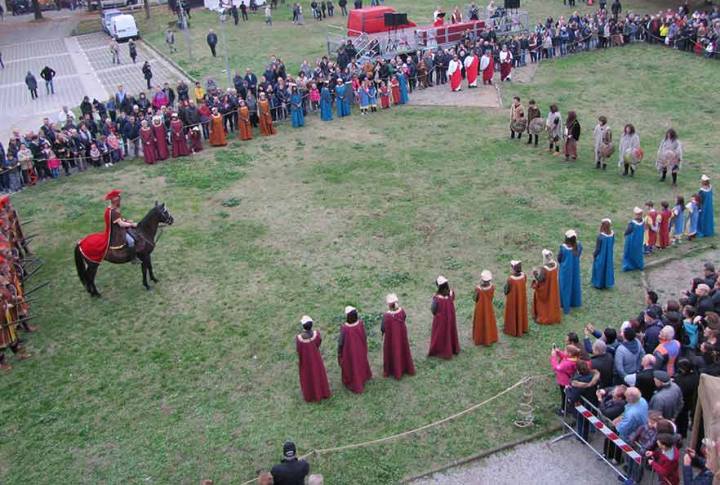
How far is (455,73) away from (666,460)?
67.7 ft

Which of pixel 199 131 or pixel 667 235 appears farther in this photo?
pixel 199 131

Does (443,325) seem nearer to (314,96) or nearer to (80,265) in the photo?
(80,265)

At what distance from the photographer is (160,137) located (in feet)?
71.5

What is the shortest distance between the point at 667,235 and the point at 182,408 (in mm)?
10305

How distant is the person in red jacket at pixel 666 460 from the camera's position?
26.4ft

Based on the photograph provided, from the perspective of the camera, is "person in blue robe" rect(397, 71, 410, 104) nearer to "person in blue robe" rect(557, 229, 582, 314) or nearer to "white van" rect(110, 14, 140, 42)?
"person in blue robe" rect(557, 229, 582, 314)

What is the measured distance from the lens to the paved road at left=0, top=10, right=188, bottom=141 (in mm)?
29719

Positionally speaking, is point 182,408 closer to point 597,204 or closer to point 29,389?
point 29,389

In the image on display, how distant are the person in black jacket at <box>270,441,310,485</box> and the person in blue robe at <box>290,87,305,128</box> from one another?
55.9 feet

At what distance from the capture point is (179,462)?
999 cm

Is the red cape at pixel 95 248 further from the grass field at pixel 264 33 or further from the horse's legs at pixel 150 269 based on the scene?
the grass field at pixel 264 33

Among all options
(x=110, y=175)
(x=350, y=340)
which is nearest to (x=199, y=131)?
(x=110, y=175)

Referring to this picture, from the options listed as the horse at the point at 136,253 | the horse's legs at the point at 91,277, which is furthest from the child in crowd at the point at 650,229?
the horse's legs at the point at 91,277

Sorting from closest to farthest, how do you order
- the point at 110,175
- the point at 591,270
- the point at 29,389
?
the point at 29,389 < the point at 591,270 < the point at 110,175
